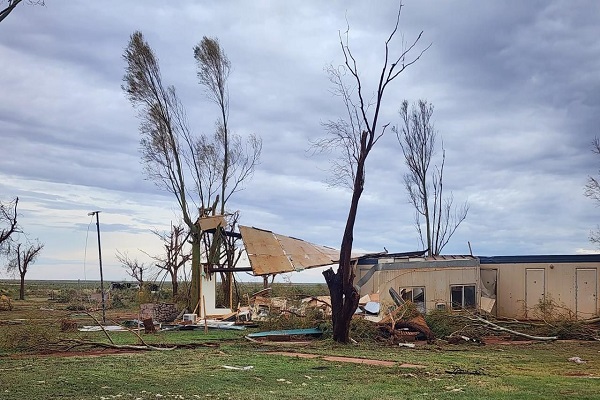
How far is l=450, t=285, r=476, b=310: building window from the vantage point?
26.9 metres

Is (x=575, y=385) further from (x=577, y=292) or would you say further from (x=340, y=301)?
(x=577, y=292)

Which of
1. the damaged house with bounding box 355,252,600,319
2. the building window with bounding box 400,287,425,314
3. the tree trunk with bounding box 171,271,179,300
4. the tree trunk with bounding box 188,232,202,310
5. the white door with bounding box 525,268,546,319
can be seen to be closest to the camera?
the damaged house with bounding box 355,252,600,319

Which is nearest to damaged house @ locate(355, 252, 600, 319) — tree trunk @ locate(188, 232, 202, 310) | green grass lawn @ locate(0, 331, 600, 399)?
tree trunk @ locate(188, 232, 202, 310)

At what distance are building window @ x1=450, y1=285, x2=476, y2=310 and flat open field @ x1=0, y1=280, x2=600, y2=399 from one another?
8.27m

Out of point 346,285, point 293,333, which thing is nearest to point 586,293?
point 346,285

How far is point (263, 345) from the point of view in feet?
57.6

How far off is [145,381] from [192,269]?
2021 cm

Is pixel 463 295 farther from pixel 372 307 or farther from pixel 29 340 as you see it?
pixel 29 340

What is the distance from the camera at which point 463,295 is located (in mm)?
27016

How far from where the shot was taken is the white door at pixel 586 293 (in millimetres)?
25969

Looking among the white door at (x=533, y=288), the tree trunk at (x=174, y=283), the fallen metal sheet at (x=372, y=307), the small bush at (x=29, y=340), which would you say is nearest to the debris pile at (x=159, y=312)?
the tree trunk at (x=174, y=283)

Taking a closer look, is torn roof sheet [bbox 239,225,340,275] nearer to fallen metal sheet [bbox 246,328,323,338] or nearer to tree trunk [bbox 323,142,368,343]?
fallen metal sheet [bbox 246,328,323,338]

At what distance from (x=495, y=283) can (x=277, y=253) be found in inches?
382

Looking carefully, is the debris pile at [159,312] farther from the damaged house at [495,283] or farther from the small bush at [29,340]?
the small bush at [29,340]
